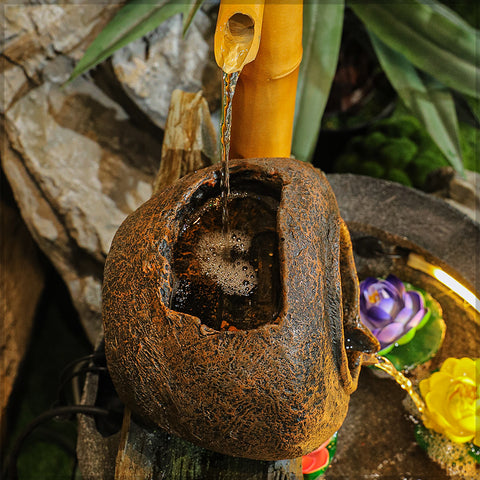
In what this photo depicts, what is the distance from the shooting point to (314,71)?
1.50 meters

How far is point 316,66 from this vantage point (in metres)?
1.49

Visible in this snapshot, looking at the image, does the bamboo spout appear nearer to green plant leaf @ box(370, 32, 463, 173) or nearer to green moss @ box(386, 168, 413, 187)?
green plant leaf @ box(370, 32, 463, 173)

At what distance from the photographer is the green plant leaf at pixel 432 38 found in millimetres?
1441

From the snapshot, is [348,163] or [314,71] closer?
[314,71]

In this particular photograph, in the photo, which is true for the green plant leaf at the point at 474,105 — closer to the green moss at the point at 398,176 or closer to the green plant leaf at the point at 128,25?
the green moss at the point at 398,176

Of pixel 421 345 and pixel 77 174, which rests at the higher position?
pixel 77 174

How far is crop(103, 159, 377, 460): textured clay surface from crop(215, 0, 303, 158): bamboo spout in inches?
9.7

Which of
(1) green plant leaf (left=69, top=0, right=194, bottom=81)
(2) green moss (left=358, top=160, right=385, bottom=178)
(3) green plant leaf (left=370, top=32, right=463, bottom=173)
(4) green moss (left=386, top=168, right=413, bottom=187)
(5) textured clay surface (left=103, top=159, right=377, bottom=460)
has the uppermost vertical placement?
(1) green plant leaf (left=69, top=0, right=194, bottom=81)

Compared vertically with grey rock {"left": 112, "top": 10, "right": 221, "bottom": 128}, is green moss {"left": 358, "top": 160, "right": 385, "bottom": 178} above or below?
below

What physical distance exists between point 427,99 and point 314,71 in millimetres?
376

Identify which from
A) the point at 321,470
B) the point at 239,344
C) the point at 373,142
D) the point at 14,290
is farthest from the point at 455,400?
the point at 14,290

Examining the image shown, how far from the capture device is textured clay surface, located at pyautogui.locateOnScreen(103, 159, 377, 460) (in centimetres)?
60

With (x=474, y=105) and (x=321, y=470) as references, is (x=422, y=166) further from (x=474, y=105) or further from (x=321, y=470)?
(x=321, y=470)

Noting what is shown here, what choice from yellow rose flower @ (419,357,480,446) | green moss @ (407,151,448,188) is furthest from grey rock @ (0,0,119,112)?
yellow rose flower @ (419,357,480,446)
